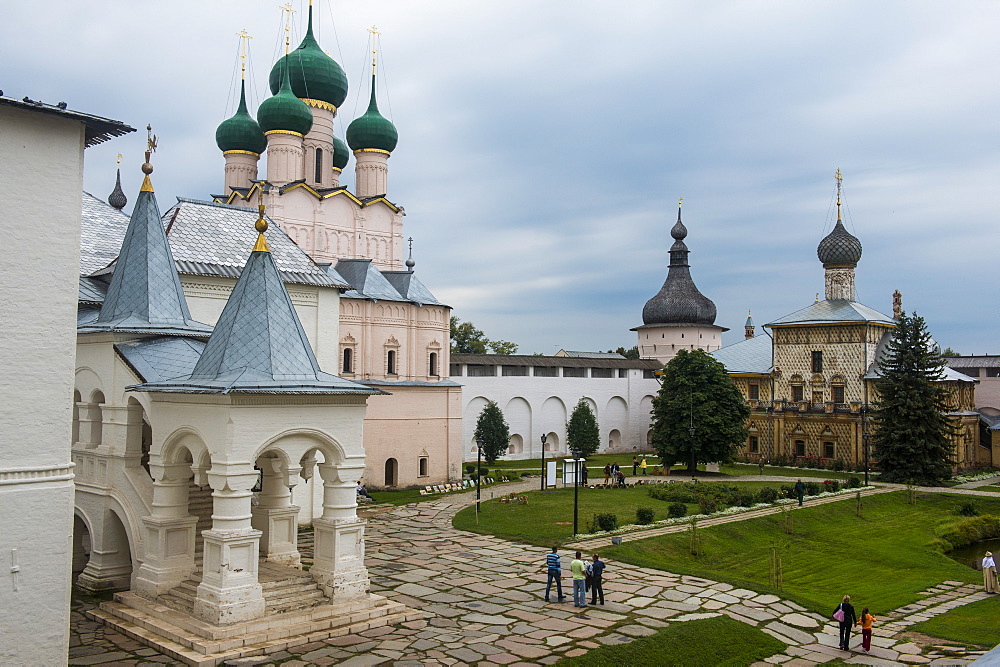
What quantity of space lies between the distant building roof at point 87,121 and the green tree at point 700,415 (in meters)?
23.6

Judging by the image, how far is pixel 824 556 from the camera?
60.5 feet

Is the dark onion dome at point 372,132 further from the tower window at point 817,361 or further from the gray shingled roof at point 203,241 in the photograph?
the tower window at point 817,361

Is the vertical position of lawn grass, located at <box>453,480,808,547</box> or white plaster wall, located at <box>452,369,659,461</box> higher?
white plaster wall, located at <box>452,369,659,461</box>

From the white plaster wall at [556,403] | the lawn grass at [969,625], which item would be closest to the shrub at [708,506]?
the lawn grass at [969,625]

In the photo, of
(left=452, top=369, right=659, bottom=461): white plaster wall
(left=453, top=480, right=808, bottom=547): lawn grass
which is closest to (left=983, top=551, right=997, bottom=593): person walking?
(left=453, top=480, right=808, bottom=547): lawn grass

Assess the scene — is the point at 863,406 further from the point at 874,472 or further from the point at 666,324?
the point at 666,324

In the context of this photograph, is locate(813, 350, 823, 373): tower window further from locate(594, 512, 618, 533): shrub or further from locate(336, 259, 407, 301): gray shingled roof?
locate(594, 512, 618, 533): shrub

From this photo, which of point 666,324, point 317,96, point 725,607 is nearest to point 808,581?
point 725,607

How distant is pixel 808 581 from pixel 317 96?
23962mm

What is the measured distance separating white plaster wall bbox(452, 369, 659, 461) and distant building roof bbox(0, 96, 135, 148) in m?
26.8

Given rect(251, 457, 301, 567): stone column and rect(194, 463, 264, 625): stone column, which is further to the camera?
rect(251, 457, 301, 567): stone column

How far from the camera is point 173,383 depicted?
1158 centimetres

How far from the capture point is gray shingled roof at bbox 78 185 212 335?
540 inches

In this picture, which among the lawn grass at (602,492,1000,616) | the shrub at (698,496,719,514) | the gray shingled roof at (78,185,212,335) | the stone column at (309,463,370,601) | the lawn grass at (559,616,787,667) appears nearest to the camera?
the lawn grass at (559,616,787,667)
